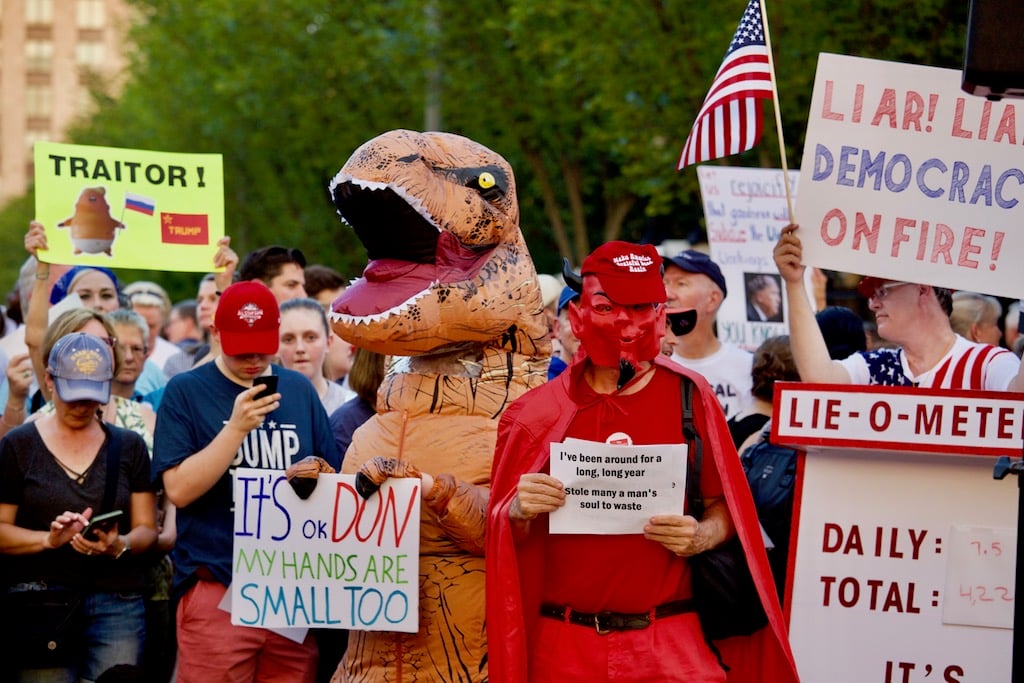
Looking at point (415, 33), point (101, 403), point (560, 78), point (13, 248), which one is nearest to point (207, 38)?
point (415, 33)

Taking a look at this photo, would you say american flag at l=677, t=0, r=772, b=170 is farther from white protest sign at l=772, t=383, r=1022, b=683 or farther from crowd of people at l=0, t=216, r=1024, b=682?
white protest sign at l=772, t=383, r=1022, b=683

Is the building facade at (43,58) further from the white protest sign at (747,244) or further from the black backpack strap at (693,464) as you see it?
the black backpack strap at (693,464)

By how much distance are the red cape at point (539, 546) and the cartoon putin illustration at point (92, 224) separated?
333 cm

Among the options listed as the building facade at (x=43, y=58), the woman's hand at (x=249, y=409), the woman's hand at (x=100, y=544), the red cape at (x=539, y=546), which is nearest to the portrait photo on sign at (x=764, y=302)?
the woman's hand at (x=249, y=409)

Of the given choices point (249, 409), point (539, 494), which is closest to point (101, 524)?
point (249, 409)

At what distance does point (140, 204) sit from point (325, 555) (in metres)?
2.80

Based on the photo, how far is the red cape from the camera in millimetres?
4453

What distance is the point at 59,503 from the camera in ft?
20.1

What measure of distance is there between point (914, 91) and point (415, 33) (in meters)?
18.2

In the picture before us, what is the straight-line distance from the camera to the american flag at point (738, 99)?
249 inches

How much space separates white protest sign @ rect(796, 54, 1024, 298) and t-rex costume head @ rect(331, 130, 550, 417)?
4.05 feet

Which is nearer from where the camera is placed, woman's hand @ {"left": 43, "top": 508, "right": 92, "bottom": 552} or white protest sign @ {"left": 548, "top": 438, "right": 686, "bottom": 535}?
white protest sign @ {"left": 548, "top": 438, "right": 686, "bottom": 535}

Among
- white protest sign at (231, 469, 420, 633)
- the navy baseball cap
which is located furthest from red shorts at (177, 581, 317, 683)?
the navy baseball cap

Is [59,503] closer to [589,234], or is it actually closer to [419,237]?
[419,237]
